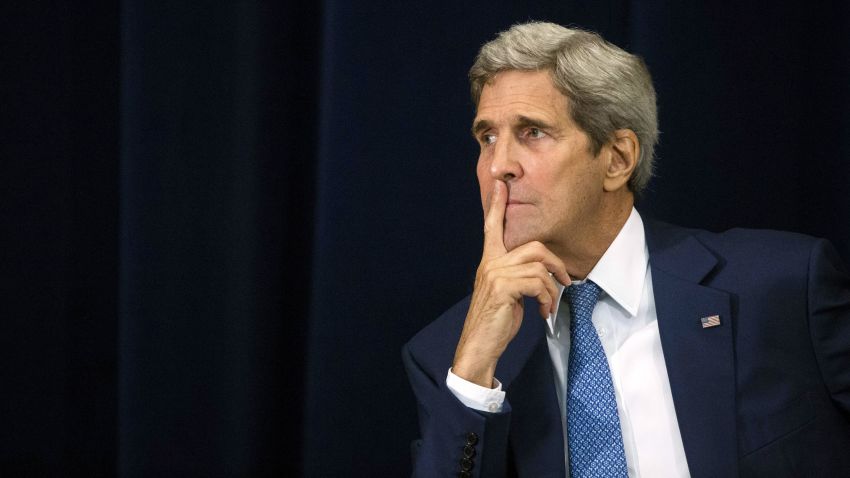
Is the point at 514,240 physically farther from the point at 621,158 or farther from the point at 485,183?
the point at 621,158

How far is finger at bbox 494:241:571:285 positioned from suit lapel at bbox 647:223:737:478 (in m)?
0.15

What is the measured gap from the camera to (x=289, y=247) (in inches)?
78.4

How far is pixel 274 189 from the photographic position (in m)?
1.96

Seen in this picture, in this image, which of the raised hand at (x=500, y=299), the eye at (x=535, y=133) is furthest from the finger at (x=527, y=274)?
the eye at (x=535, y=133)

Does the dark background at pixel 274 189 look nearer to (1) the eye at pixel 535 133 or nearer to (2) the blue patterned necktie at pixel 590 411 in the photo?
(1) the eye at pixel 535 133

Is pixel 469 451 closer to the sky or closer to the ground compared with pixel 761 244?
closer to the ground

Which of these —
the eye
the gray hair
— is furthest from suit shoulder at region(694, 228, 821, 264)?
the eye

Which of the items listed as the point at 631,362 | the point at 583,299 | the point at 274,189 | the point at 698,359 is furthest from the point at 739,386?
the point at 274,189

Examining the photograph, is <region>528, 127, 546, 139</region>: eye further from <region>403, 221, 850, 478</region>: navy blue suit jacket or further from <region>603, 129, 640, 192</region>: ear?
<region>403, 221, 850, 478</region>: navy blue suit jacket

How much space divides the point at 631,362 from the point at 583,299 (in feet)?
0.42

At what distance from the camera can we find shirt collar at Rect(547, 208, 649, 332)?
5.44 ft

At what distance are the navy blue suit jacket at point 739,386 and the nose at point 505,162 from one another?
284 millimetres

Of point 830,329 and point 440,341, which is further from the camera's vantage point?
point 440,341

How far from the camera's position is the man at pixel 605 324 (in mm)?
1529
